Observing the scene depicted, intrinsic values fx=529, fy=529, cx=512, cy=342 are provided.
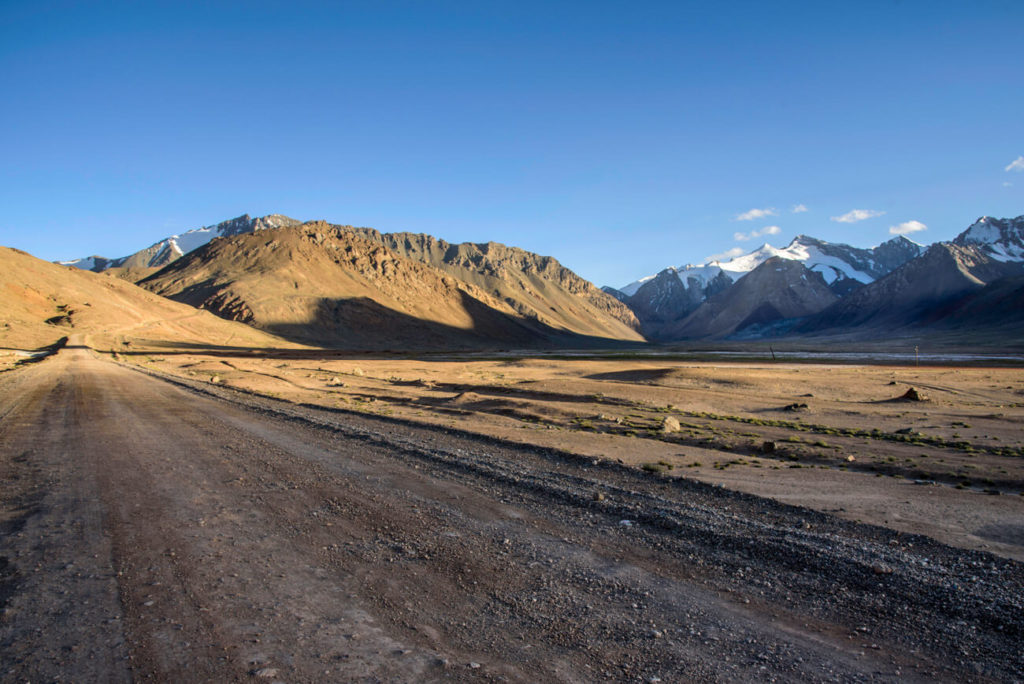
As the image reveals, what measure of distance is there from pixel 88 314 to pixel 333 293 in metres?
60.0

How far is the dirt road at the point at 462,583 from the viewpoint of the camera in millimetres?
4820

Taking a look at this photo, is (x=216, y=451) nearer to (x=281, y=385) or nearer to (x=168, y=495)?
(x=168, y=495)

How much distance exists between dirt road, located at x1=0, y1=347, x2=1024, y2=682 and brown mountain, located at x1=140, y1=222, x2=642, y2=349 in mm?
116712

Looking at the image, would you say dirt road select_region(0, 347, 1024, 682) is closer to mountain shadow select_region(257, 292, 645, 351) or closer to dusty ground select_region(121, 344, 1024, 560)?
dusty ground select_region(121, 344, 1024, 560)

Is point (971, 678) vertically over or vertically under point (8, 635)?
under

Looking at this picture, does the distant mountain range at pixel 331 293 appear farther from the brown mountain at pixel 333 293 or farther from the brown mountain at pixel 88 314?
the brown mountain at pixel 88 314

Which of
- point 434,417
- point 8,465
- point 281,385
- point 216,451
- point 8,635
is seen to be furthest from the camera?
point 281,385

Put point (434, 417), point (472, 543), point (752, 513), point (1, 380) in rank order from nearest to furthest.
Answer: point (472, 543)
point (752, 513)
point (434, 417)
point (1, 380)

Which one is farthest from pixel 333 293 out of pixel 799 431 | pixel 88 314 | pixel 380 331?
pixel 799 431

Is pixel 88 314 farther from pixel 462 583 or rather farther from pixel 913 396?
pixel 913 396

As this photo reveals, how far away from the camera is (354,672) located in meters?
4.61

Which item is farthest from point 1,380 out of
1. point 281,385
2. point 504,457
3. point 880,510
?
point 880,510

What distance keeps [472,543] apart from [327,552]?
1995 millimetres

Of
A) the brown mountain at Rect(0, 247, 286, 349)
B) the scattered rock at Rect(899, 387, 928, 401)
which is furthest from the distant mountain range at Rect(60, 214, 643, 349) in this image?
the scattered rock at Rect(899, 387, 928, 401)
